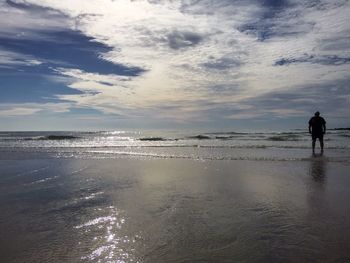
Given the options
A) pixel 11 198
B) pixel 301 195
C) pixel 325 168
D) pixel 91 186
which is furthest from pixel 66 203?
pixel 325 168

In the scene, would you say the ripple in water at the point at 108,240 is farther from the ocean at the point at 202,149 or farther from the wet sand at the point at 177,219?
the ocean at the point at 202,149

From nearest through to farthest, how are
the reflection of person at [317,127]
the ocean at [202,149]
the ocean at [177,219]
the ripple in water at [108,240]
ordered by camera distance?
the ripple in water at [108,240] → the ocean at [177,219] → the ocean at [202,149] → the reflection of person at [317,127]

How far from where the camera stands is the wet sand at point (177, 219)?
4379 millimetres

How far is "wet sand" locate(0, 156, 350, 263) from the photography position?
4.38 metres

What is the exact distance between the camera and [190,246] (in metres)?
4.62

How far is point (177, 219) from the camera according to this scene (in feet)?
19.5

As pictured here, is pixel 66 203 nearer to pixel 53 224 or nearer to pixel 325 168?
pixel 53 224

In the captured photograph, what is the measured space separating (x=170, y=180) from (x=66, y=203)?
11.6 ft

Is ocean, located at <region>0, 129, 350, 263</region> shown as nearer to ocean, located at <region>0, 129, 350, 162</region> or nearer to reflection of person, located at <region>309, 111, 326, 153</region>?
ocean, located at <region>0, 129, 350, 162</region>

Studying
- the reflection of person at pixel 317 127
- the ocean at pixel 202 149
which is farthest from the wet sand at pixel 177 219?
the reflection of person at pixel 317 127

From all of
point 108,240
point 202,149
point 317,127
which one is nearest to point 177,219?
point 108,240

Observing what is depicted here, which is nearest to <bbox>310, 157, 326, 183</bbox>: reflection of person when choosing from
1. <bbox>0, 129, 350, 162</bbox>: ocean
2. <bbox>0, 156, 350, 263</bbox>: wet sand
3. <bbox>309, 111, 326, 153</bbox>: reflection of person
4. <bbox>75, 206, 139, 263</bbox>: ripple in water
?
<bbox>0, 156, 350, 263</bbox>: wet sand

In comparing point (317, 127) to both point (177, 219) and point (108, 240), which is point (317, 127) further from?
point (108, 240)

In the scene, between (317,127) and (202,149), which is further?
(202,149)
